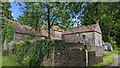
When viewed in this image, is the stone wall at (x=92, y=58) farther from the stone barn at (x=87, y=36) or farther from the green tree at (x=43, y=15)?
the green tree at (x=43, y=15)

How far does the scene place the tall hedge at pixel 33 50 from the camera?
4230mm

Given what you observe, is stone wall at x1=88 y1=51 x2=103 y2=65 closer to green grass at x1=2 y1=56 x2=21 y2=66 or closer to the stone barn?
the stone barn

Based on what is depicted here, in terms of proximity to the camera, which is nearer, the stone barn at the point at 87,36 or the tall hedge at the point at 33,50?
the stone barn at the point at 87,36

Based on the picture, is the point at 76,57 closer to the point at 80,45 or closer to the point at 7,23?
the point at 80,45

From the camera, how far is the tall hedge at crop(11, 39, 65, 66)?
4230 mm

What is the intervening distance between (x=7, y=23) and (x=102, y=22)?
5.82 ft

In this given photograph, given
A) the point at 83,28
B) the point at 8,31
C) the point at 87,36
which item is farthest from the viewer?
the point at 8,31

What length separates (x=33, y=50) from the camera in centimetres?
432

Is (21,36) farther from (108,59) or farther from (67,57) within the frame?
(108,59)

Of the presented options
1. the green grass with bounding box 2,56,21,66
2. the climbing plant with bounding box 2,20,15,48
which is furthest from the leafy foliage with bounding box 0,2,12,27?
the green grass with bounding box 2,56,21,66

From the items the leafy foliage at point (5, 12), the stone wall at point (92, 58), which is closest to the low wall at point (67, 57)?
the stone wall at point (92, 58)

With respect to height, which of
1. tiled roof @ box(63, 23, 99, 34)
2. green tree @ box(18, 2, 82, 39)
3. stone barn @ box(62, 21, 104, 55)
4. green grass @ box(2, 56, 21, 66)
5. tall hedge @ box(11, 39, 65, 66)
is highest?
green tree @ box(18, 2, 82, 39)

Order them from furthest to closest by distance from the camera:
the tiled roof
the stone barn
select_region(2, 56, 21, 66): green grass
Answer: select_region(2, 56, 21, 66): green grass → the stone barn → the tiled roof

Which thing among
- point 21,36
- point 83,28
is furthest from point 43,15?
point 83,28
